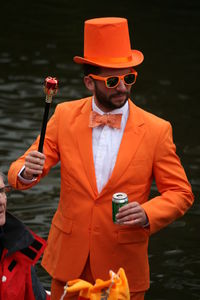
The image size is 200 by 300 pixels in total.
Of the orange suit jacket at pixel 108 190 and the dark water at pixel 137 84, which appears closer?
the orange suit jacket at pixel 108 190

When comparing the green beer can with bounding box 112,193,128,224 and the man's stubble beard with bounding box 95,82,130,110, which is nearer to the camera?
the green beer can with bounding box 112,193,128,224

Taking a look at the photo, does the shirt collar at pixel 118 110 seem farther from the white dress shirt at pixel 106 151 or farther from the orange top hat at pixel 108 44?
the orange top hat at pixel 108 44

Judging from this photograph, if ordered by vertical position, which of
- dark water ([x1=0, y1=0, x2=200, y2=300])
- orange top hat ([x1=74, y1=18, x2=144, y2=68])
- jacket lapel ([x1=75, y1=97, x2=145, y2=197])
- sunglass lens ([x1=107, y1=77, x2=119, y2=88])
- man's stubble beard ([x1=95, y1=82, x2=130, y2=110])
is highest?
orange top hat ([x1=74, y1=18, x2=144, y2=68])

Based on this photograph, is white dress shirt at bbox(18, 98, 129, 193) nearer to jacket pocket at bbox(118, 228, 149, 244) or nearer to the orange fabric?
jacket pocket at bbox(118, 228, 149, 244)

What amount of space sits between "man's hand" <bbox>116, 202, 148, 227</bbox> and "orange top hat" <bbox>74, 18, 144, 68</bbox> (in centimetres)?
79

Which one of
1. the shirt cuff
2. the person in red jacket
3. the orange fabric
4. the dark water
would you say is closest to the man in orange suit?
the shirt cuff

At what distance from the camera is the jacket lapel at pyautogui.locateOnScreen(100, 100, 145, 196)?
4.61m

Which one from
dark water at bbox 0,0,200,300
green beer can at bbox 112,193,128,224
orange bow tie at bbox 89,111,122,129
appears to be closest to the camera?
green beer can at bbox 112,193,128,224

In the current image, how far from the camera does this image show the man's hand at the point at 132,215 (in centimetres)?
434

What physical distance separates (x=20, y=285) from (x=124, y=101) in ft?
3.92

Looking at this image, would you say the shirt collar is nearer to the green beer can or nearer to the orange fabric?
the green beer can

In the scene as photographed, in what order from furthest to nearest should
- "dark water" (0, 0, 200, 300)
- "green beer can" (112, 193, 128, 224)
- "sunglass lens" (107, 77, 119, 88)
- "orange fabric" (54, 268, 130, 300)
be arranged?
"dark water" (0, 0, 200, 300) < "sunglass lens" (107, 77, 119, 88) < "green beer can" (112, 193, 128, 224) < "orange fabric" (54, 268, 130, 300)

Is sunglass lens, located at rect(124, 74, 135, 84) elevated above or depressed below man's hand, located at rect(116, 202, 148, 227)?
above

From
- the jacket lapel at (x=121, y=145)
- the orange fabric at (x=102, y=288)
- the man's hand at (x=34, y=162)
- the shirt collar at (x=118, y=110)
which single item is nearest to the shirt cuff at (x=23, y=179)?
the man's hand at (x=34, y=162)
